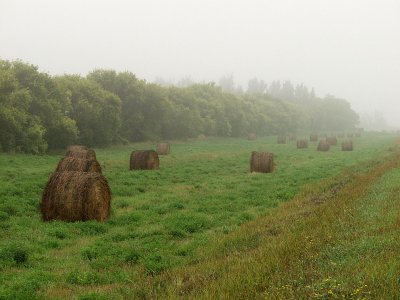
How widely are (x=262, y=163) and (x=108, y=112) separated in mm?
23329

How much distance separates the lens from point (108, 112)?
142 feet

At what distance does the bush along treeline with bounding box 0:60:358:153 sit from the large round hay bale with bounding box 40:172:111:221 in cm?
1939

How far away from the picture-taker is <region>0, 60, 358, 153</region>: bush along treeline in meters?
31.8

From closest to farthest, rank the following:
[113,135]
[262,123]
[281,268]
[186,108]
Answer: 1. [281,268]
2. [113,135]
3. [186,108]
4. [262,123]

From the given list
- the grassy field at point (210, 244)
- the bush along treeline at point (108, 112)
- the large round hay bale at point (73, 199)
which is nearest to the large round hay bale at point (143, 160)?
the grassy field at point (210, 244)

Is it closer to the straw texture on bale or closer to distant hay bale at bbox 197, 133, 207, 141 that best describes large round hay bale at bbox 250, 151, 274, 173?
the straw texture on bale

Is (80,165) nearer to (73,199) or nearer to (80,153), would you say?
(73,199)

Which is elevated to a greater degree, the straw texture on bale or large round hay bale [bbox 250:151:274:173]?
the straw texture on bale

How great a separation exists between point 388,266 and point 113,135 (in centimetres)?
3906

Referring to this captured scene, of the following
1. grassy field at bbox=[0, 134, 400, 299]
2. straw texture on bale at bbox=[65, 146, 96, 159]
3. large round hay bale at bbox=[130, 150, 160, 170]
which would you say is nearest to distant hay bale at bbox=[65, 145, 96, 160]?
straw texture on bale at bbox=[65, 146, 96, 159]

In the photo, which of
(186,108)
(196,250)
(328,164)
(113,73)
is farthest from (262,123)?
(196,250)

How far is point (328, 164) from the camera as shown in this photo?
28.2 meters

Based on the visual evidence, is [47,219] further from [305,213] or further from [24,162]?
[24,162]

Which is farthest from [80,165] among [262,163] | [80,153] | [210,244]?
[262,163]
